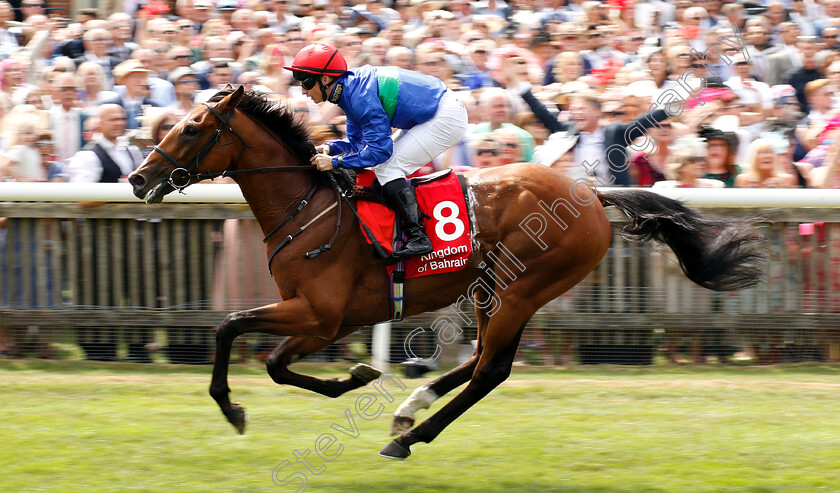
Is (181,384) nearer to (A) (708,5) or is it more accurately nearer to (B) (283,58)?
(B) (283,58)

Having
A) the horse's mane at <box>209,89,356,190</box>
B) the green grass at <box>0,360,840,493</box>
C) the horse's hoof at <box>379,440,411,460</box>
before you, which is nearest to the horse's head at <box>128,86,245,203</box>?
the horse's mane at <box>209,89,356,190</box>

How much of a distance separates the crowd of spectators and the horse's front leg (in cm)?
214

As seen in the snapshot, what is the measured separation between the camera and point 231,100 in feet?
15.7

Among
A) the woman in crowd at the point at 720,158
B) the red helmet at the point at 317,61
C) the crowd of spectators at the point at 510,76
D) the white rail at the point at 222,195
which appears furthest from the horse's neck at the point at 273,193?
the woman in crowd at the point at 720,158

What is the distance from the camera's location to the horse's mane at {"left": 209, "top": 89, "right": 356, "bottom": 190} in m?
4.95

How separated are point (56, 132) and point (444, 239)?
376 cm

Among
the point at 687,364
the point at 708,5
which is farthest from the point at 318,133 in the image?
the point at 708,5

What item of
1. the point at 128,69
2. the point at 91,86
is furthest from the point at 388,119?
the point at 91,86

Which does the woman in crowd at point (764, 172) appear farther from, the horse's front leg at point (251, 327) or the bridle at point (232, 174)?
the horse's front leg at point (251, 327)

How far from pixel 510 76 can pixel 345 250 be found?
11.3ft

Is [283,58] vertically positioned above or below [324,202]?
above

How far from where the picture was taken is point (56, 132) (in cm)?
727

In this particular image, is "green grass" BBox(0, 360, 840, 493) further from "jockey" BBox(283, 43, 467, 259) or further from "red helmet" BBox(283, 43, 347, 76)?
"red helmet" BBox(283, 43, 347, 76)

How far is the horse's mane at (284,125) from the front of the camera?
16.2 ft
